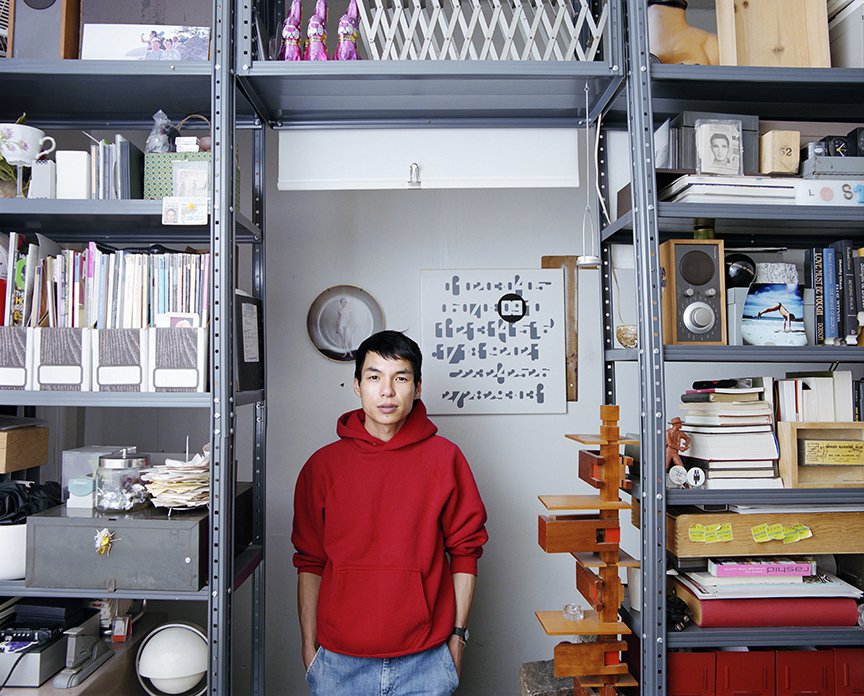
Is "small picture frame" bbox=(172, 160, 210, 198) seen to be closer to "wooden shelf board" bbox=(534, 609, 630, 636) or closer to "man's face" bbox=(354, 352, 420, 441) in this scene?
"man's face" bbox=(354, 352, 420, 441)

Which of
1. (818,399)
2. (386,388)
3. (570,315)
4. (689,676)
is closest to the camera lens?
(689,676)

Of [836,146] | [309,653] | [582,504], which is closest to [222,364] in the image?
[309,653]

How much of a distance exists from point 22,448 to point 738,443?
2056mm

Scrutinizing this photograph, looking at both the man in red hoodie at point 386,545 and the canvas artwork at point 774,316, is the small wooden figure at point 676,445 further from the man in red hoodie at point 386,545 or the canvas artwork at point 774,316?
the man in red hoodie at point 386,545

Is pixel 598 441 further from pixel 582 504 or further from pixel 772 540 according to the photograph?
pixel 772 540

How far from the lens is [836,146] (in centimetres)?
192

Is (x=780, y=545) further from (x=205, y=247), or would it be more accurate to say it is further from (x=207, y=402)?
(x=205, y=247)

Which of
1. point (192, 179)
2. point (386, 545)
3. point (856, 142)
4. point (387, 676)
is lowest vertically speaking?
point (387, 676)

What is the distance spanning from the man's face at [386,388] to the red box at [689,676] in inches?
38.7

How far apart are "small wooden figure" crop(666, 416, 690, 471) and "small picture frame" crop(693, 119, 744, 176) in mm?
717

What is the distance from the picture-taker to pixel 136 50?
188 cm

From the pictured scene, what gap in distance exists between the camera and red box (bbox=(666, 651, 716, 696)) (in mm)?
1782

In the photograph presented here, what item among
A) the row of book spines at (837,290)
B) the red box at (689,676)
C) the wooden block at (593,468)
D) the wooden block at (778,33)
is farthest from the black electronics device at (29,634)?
the wooden block at (778,33)

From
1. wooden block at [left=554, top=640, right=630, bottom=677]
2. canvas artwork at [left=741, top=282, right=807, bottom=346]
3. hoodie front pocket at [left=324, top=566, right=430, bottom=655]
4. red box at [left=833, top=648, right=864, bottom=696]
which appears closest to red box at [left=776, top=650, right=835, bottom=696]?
red box at [left=833, top=648, right=864, bottom=696]
